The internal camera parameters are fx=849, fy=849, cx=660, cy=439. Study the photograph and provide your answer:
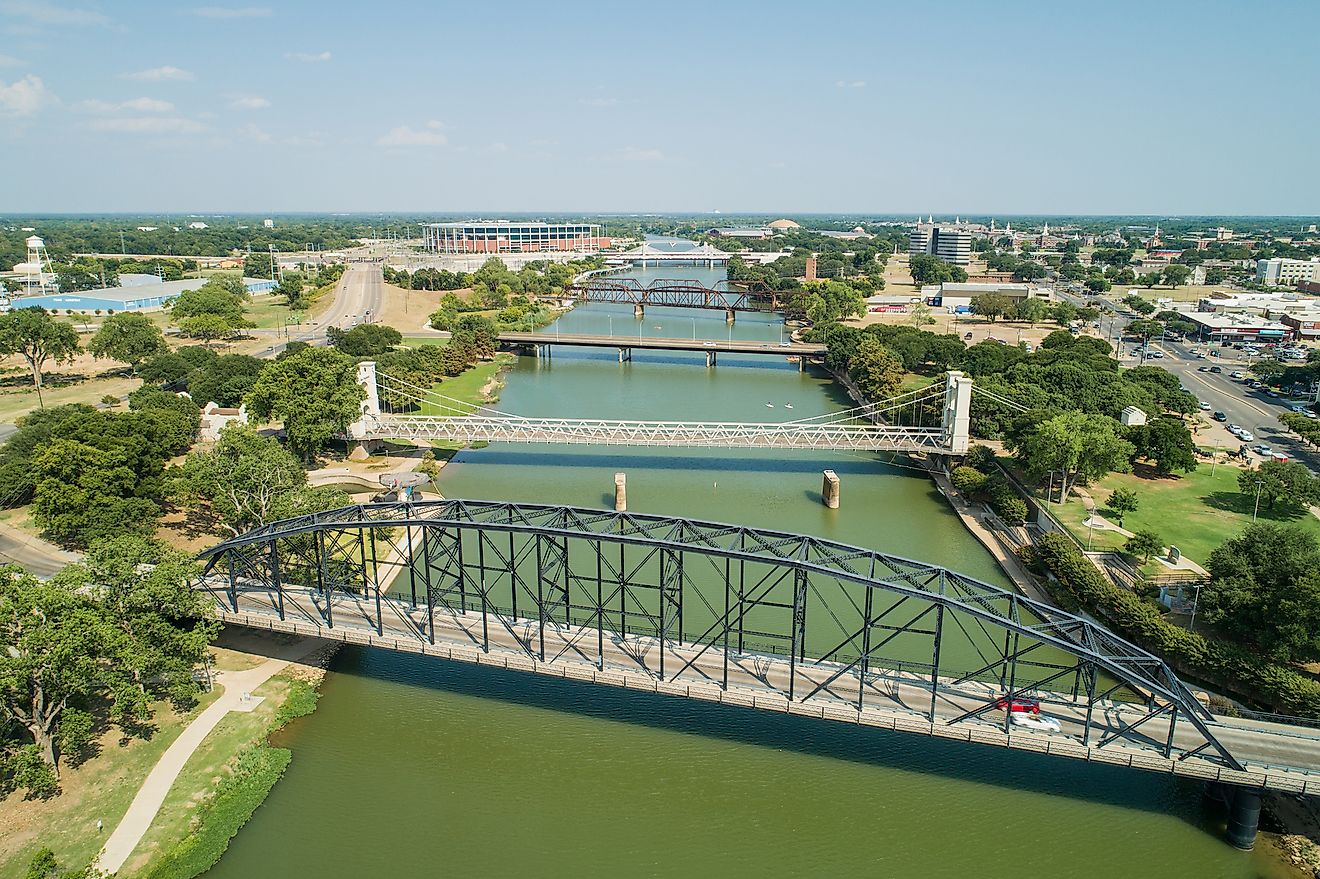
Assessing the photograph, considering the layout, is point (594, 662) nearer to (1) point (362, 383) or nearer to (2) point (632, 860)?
(2) point (632, 860)

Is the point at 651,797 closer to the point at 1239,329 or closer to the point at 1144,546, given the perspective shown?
the point at 1144,546

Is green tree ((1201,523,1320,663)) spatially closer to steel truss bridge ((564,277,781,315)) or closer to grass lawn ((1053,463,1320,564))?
grass lawn ((1053,463,1320,564))

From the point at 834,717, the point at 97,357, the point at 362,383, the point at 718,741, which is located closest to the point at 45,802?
the point at 718,741

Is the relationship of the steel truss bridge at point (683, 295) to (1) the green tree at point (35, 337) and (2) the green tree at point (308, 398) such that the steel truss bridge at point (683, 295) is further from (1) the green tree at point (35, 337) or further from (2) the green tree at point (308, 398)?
(2) the green tree at point (308, 398)

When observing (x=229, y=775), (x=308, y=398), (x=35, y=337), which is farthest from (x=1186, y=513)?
(x=35, y=337)

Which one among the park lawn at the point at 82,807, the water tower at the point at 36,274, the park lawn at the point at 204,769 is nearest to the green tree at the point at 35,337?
the park lawn at the point at 204,769

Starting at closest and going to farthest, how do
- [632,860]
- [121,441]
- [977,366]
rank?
[632,860]
[121,441]
[977,366]

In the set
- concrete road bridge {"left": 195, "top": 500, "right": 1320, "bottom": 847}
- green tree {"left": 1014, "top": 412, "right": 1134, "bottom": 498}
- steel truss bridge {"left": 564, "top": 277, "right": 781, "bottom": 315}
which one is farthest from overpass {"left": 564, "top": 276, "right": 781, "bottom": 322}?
concrete road bridge {"left": 195, "top": 500, "right": 1320, "bottom": 847}
